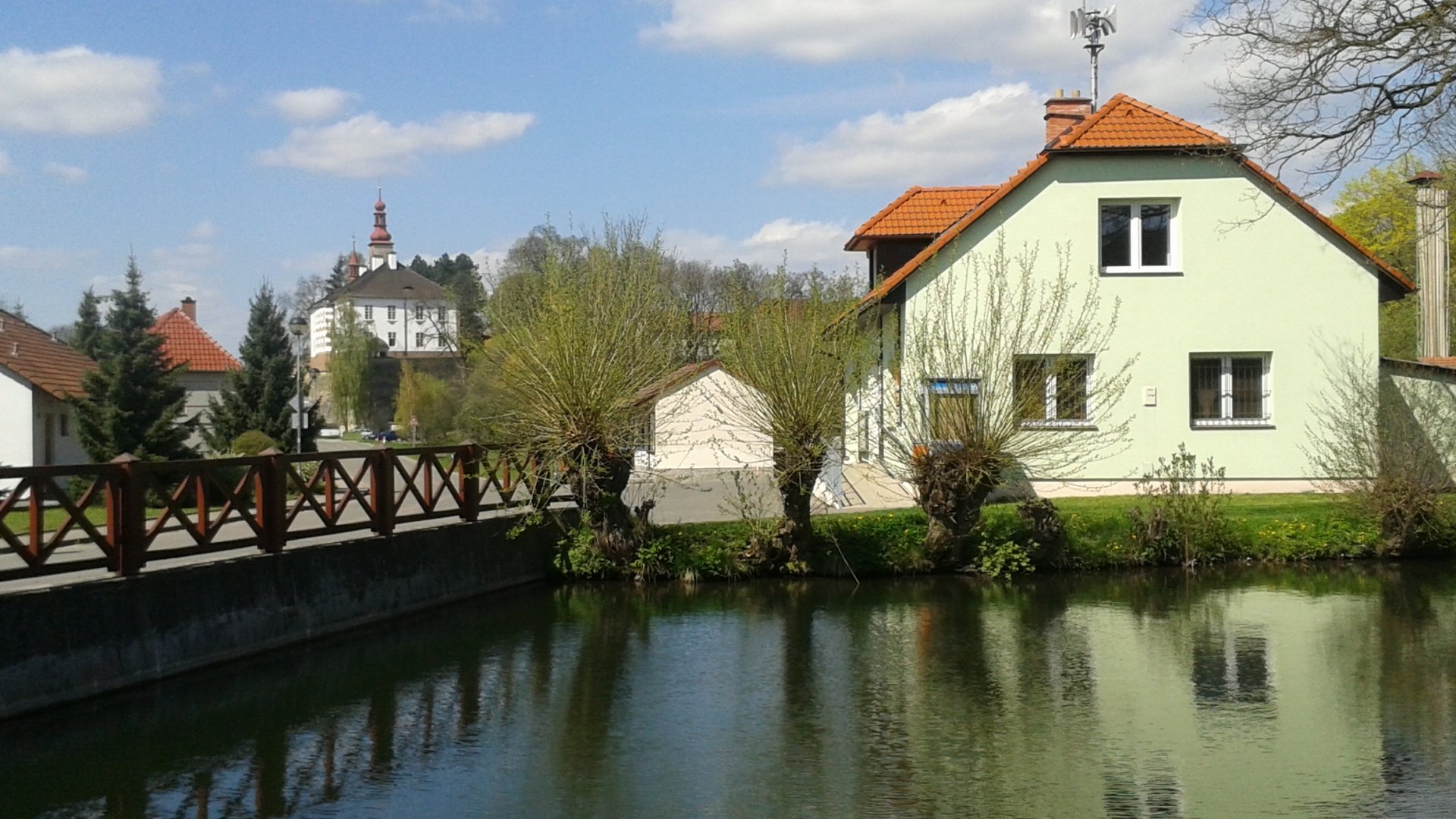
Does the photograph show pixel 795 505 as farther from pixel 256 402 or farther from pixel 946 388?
pixel 256 402

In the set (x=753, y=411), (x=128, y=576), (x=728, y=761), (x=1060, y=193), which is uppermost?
(x=1060, y=193)

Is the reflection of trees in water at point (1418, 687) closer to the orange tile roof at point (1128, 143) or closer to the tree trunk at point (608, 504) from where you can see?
the orange tile roof at point (1128, 143)

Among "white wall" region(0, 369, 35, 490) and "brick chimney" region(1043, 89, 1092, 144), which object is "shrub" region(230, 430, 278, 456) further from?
"brick chimney" region(1043, 89, 1092, 144)

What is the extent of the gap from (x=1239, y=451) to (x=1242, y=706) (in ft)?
47.9

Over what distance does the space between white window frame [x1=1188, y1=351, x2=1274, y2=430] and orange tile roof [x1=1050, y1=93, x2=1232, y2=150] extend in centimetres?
392

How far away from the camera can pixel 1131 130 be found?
2506cm

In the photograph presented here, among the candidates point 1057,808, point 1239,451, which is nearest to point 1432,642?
point 1057,808

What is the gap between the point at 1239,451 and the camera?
81.8 feet

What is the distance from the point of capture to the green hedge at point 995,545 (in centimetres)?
1980

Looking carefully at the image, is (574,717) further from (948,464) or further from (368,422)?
(368,422)

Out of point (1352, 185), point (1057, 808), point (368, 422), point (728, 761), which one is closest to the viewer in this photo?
point (1057, 808)

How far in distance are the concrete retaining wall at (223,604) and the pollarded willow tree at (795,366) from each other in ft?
12.9

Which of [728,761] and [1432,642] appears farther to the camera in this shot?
[1432,642]

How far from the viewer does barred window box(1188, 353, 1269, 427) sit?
25.1m
